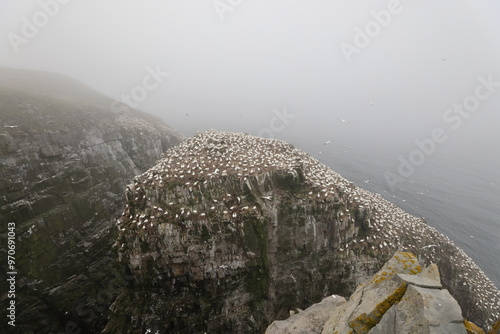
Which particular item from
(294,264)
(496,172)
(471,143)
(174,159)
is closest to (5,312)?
(174,159)

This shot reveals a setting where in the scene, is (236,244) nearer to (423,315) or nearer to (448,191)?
(423,315)

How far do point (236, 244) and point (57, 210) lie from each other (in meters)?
24.0

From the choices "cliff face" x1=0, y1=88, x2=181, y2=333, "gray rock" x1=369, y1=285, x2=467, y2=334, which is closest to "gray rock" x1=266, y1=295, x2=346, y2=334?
"gray rock" x1=369, y1=285, x2=467, y2=334

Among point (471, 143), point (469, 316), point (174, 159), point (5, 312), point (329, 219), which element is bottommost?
point (5, 312)

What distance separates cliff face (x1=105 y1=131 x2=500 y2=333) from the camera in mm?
20906

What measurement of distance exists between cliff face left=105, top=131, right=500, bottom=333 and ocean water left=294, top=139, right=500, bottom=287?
2565 cm

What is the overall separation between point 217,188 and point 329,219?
35.8 feet

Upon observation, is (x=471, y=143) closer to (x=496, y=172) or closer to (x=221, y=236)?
(x=496, y=172)

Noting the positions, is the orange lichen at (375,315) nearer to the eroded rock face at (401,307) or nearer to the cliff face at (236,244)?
the eroded rock face at (401,307)

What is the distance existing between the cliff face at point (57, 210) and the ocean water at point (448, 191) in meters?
47.6

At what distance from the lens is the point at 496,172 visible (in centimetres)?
8350

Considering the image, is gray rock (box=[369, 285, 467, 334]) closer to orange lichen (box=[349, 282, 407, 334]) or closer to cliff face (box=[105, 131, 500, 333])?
orange lichen (box=[349, 282, 407, 334])

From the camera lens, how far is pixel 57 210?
30312 mm

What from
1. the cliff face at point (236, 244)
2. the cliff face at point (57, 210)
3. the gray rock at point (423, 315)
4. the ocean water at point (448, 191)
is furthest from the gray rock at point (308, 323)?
the ocean water at point (448, 191)
